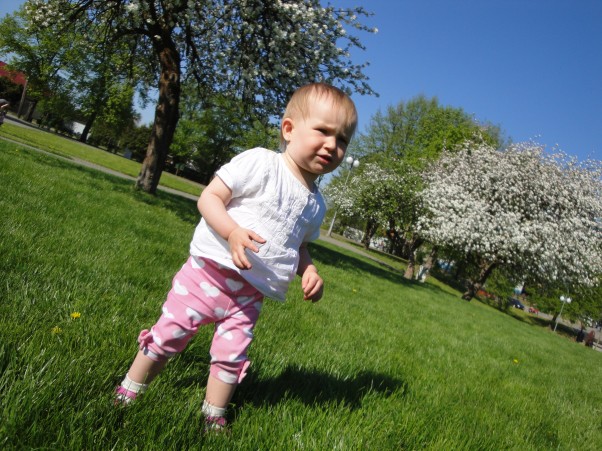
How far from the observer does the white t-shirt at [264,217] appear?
2.06 meters

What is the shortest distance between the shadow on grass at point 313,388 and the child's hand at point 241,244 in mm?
946

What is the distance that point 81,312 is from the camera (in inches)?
109

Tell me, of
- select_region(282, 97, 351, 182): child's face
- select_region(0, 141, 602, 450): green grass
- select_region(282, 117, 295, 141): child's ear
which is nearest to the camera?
select_region(0, 141, 602, 450): green grass

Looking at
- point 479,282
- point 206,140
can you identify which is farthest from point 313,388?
point 206,140

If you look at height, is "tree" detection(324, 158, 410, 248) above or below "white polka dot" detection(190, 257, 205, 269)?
above

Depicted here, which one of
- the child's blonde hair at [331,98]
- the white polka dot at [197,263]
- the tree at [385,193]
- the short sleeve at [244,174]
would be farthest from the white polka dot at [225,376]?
the tree at [385,193]

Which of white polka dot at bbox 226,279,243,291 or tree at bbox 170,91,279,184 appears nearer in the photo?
white polka dot at bbox 226,279,243,291

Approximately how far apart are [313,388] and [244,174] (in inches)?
61.6

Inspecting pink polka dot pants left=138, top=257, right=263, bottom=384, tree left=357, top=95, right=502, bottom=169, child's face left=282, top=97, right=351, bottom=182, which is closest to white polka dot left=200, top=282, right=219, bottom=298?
pink polka dot pants left=138, top=257, right=263, bottom=384

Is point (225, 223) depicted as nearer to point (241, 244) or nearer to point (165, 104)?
point (241, 244)

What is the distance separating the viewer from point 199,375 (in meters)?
2.48

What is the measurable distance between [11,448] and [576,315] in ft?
165

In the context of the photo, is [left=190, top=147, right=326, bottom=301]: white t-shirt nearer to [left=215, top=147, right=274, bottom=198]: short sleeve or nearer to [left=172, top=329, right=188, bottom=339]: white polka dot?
[left=215, top=147, right=274, bottom=198]: short sleeve

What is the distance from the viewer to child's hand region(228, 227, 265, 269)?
5.75ft
